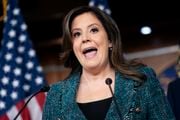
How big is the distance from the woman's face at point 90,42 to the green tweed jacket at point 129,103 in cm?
13

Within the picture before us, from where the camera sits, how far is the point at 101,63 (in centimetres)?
200

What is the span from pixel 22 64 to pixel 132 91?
6.62 feet

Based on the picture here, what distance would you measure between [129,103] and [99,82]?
0.26m

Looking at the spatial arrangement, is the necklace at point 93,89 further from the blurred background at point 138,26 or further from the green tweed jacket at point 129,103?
the blurred background at point 138,26

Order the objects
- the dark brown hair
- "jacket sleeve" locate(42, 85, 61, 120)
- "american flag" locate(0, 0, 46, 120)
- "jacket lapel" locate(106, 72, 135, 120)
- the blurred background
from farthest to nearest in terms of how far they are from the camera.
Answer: the blurred background → "american flag" locate(0, 0, 46, 120) → the dark brown hair → "jacket sleeve" locate(42, 85, 61, 120) → "jacket lapel" locate(106, 72, 135, 120)

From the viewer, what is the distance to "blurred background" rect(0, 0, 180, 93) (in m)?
4.85

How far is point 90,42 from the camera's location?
77.4 inches

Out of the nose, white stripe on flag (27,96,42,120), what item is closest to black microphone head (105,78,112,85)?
the nose

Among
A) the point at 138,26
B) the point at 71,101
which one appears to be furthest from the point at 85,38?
the point at 138,26

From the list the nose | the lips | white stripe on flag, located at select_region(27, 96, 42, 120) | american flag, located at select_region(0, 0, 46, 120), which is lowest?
white stripe on flag, located at select_region(27, 96, 42, 120)

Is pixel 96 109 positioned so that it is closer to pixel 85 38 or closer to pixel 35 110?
pixel 85 38

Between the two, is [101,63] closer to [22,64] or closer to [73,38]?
[73,38]

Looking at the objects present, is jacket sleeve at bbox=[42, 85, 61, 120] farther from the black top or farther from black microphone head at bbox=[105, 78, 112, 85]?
black microphone head at bbox=[105, 78, 112, 85]

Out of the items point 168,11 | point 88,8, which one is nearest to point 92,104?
point 88,8
